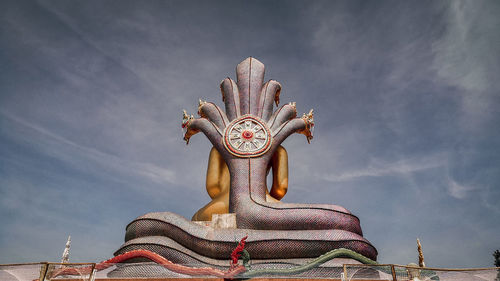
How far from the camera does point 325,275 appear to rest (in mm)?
7129

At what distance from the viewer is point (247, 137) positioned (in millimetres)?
12742

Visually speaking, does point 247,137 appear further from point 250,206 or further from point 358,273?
point 358,273

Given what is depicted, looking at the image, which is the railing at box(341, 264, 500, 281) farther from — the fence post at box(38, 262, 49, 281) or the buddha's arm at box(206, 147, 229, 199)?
the buddha's arm at box(206, 147, 229, 199)

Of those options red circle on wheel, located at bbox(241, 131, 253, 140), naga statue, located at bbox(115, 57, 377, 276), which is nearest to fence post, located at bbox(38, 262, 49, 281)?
naga statue, located at bbox(115, 57, 377, 276)

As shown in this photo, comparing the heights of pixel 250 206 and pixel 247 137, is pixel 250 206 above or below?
below

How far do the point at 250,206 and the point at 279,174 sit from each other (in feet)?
8.64

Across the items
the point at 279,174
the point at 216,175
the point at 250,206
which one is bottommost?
the point at 250,206

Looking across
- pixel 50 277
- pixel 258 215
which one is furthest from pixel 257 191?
pixel 50 277

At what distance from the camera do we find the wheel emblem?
40.8 feet

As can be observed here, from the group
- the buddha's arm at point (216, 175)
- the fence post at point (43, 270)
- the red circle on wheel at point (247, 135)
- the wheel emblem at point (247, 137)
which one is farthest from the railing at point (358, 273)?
the red circle on wheel at point (247, 135)

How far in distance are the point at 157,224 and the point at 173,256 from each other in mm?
1214

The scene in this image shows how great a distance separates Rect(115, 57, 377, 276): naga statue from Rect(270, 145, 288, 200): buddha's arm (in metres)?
0.04

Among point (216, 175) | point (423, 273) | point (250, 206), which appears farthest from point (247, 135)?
point (423, 273)

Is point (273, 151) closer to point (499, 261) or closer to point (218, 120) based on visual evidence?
point (218, 120)
